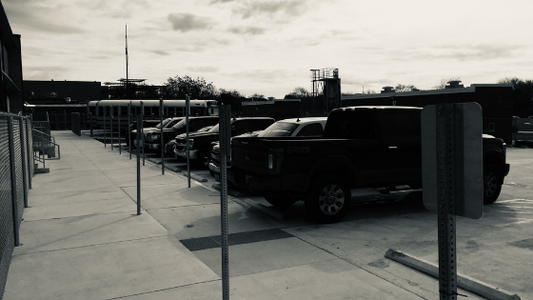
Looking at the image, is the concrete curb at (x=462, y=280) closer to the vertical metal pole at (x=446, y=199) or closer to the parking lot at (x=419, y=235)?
the parking lot at (x=419, y=235)

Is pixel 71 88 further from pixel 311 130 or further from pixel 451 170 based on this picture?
pixel 451 170

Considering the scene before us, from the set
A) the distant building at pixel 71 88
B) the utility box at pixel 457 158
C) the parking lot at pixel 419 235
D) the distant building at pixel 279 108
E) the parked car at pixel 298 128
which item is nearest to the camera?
the utility box at pixel 457 158

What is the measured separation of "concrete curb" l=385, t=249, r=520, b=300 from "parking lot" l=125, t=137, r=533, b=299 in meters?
0.17

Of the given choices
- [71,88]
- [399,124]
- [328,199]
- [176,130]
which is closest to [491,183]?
[399,124]

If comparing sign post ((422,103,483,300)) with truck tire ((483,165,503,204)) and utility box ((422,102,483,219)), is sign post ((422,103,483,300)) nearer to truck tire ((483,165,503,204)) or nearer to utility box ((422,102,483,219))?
utility box ((422,102,483,219))

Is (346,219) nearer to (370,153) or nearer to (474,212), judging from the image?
(370,153)

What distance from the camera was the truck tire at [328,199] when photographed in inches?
311

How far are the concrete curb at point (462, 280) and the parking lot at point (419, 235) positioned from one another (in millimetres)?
166

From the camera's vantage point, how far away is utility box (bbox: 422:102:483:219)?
2.73m

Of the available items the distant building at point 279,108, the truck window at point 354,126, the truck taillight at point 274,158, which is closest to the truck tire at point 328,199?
the truck taillight at point 274,158

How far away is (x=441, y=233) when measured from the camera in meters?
2.89

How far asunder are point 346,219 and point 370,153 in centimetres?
124

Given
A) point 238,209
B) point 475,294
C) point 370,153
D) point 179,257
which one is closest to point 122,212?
point 238,209

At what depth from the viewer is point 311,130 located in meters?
11.3
